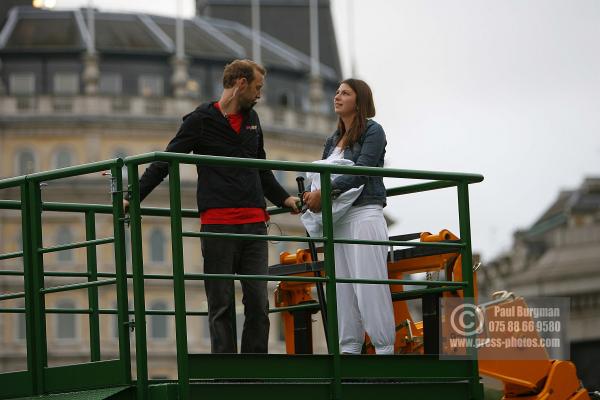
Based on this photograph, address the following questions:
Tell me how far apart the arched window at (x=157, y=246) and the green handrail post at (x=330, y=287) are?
3524 inches

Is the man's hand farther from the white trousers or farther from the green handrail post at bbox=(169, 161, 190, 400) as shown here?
the green handrail post at bbox=(169, 161, 190, 400)

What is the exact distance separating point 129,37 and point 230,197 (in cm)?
9349

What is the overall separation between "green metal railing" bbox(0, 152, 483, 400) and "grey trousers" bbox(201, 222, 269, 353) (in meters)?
0.39

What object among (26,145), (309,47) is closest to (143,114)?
(26,145)

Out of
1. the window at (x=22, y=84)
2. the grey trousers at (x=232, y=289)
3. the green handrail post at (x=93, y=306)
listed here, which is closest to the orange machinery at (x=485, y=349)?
the grey trousers at (x=232, y=289)

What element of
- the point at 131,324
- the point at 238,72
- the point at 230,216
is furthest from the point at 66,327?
the point at 131,324

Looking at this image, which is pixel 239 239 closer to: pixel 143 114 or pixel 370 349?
pixel 370 349

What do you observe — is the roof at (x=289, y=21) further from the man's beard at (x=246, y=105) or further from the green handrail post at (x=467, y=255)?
the green handrail post at (x=467, y=255)

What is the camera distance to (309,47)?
11294 centimetres

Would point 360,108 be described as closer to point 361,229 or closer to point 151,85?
point 361,229

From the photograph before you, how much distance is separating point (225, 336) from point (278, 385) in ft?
3.19

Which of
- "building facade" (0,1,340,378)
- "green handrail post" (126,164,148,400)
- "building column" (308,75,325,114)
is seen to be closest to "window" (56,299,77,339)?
"building facade" (0,1,340,378)

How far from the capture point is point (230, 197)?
37.2 feet

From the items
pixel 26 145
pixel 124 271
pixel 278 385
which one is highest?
pixel 26 145
